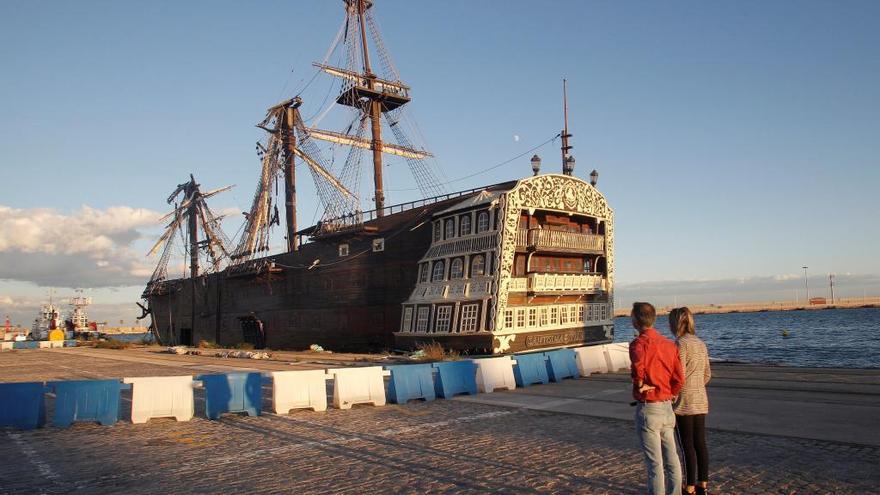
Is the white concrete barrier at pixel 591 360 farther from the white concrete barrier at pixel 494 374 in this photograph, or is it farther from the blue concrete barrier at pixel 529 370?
the white concrete barrier at pixel 494 374

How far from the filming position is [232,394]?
40.1ft

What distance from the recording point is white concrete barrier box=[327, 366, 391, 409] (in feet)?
42.7

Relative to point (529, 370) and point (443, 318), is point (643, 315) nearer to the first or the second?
point (529, 370)

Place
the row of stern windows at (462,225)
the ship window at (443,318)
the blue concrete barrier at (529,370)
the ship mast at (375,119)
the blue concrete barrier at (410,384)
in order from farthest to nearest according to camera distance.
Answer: the ship mast at (375,119) → the ship window at (443,318) → the row of stern windows at (462,225) → the blue concrete barrier at (529,370) → the blue concrete barrier at (410,384)

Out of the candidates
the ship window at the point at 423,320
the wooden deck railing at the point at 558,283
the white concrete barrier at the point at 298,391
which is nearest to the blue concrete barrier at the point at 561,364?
the white concrete barrier at the point at 298,391

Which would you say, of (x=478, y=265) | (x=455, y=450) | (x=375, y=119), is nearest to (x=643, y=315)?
(x=455, y=450)

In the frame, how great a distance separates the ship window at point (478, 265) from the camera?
26781 millimetres

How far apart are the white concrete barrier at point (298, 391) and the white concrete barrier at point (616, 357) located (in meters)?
10.3

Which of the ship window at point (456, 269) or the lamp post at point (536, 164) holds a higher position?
the lamp post at point (536, 164)

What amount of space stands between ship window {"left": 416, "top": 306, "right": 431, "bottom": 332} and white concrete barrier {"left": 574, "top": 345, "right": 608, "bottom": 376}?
Result: 10.9 metres

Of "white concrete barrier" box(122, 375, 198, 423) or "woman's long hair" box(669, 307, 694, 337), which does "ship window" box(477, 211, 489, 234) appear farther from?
"woman's long hair" box(669, 307, 694, 337)

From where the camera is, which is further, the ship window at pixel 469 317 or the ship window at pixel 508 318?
the ship window at pixel 469 317

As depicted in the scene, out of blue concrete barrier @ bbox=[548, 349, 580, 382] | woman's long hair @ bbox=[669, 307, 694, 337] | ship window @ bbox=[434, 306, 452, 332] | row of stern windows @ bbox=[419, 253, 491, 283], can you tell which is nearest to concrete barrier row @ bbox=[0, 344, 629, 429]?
blue concrete barrier @ bbox=[548, 349, 580, 382]

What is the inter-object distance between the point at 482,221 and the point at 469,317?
436cm
